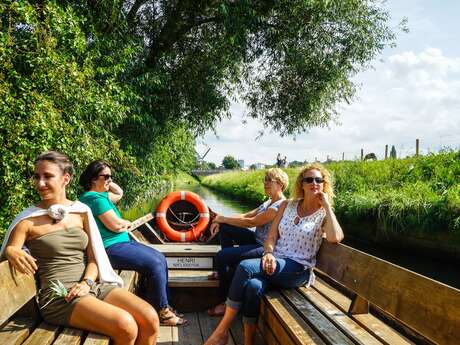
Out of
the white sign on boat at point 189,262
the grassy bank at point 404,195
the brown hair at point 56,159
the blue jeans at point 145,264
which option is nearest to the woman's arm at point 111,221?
the blue jeans at point 145,264

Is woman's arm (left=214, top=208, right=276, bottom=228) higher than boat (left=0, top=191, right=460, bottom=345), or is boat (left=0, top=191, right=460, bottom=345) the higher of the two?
woman's arm (left=214, top=208, right=276, bottom=228)

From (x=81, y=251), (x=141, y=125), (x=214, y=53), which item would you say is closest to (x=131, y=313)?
(x=81, y=251)

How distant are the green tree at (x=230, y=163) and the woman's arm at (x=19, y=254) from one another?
98.6 meters

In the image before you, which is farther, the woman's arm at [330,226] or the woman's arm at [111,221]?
the woman's arm at [111,221]

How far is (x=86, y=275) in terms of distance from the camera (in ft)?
8.21

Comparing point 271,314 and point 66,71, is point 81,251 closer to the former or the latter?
point 271,314

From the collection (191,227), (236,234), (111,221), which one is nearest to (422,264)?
(191,227)

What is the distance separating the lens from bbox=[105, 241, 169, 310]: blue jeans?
11.2 ft

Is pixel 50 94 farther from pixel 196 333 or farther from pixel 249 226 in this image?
pixel 196 333

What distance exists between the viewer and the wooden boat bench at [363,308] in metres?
1.94

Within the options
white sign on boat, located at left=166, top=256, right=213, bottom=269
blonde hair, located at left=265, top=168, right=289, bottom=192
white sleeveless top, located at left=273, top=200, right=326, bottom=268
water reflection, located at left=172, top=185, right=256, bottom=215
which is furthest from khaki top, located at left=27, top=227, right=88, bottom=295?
water reflection, located at left=172, top=185, right=256, bottom=215

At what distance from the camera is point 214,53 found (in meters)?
8.95

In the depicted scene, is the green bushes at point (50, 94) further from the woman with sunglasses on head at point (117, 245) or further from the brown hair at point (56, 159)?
the brown hair at point (56, 159)

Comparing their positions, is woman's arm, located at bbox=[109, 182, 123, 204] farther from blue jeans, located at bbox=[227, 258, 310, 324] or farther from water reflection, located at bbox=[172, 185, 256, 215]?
water reflection, located at bbox=[172, 185, 256, 215]
